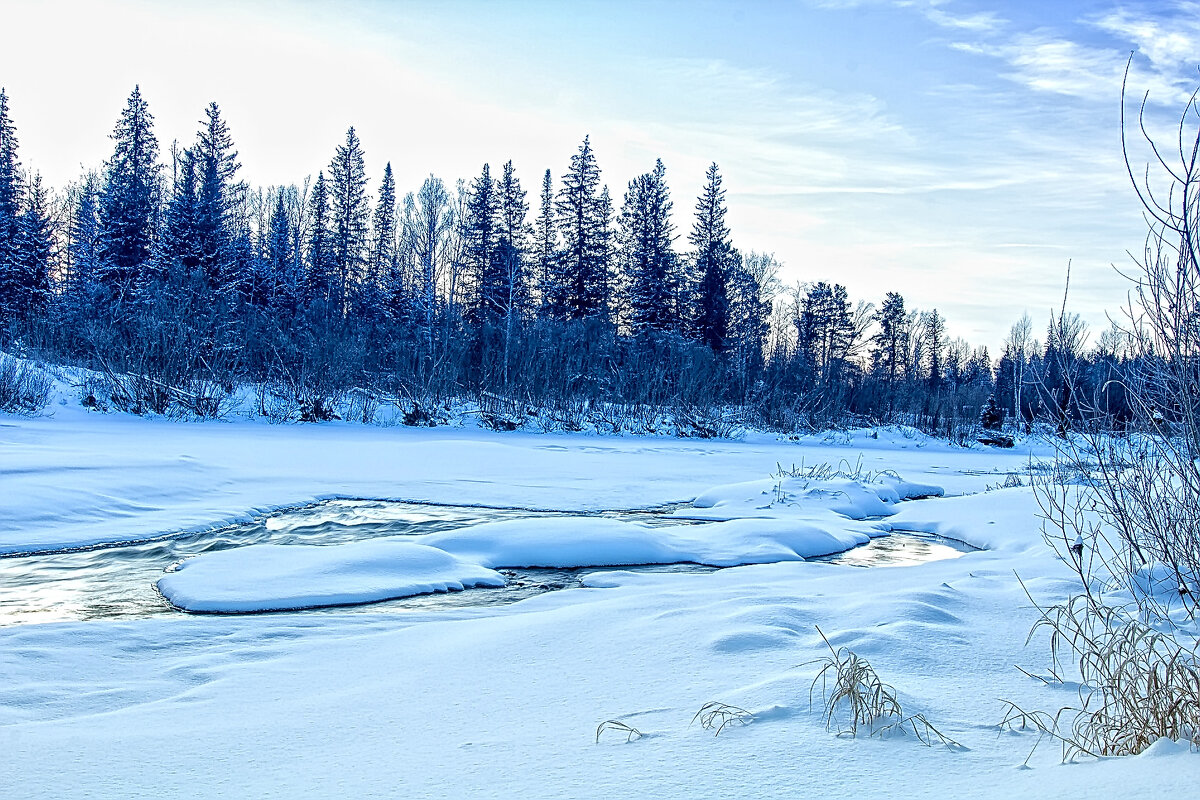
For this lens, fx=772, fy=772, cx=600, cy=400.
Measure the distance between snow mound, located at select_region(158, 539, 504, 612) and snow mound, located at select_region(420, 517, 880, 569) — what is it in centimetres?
44

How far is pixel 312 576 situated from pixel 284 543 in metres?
1.38

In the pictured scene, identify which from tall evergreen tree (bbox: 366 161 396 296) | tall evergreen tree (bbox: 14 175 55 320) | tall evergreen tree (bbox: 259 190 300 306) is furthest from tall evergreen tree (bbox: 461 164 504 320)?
tall evergreen tree (bbox: 14 175 55 320)

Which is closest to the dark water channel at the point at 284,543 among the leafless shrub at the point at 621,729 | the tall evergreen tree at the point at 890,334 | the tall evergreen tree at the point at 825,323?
the leafless shrub at the point at 621,729

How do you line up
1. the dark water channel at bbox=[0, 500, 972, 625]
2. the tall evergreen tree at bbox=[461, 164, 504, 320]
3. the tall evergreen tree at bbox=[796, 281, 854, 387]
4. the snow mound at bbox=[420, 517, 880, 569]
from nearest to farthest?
the dark water channel at bbox=[0, 500, 972, 625] < the snow mound at bbox=[420, 517, 880, 569] < the tall evergreen tree at bbox=[461, 164, 504, 320] < the tall evergreen tree at bbox=[796, 281, 854, 387]

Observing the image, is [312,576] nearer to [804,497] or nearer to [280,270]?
[804,497]

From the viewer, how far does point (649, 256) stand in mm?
37688

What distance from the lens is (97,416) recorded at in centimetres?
1529

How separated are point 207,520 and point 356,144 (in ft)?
136

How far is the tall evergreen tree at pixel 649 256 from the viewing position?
36594 millimetres

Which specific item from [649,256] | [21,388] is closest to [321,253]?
[649,256]

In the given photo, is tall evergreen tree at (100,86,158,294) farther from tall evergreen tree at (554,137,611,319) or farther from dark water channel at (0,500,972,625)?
dark water channel at (0,500,972,625)

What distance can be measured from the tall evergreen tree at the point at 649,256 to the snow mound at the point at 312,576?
3068 cm

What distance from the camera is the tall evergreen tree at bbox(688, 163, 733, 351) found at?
1475 inches

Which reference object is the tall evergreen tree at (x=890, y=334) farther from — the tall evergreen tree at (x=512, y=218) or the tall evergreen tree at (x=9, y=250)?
the tall evergreen tree at (x=9, y=250)
